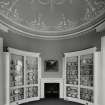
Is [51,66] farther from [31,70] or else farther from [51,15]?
[51,15]

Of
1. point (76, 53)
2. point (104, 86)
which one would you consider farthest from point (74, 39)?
point (104, 86)

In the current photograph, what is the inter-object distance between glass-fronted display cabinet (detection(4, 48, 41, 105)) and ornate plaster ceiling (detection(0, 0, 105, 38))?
1.24 metres

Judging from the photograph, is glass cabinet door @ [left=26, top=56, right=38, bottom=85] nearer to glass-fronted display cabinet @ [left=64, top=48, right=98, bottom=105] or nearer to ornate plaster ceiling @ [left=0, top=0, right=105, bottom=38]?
ornate plaster ceiling @ [left=0, top=0, right=105, bottom=38]

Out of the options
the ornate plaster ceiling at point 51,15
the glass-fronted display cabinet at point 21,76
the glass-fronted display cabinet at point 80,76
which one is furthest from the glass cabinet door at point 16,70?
the glass-fronted display cabinet at point 80,76

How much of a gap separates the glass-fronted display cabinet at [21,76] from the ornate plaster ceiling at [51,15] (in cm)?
124

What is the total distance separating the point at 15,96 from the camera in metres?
5.96

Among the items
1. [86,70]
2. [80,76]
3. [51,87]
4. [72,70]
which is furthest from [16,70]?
[86,70]

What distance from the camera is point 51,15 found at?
19.1ft

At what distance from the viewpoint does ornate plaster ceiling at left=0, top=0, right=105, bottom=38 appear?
4.78 m

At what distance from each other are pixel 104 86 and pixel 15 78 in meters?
3.79

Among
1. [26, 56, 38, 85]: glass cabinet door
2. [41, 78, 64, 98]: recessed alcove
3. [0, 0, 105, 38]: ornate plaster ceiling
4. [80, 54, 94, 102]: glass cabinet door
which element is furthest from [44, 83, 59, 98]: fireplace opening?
[0, 0, 105, 38]: ornate plaster ceiling

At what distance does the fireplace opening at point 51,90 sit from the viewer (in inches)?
305

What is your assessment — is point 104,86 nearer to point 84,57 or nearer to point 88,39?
point 84,57

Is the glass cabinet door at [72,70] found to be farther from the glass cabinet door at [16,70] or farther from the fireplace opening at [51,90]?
the glass cabinet door at [16,70]
